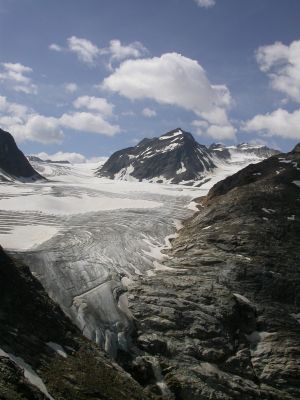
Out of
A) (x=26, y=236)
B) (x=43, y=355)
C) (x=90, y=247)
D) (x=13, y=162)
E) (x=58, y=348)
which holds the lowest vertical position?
(x=58, y=348)

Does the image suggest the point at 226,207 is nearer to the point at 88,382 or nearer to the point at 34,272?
the point at 34,272

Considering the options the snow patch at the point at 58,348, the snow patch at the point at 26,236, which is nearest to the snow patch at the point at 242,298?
the snow patch at the point at 58,348

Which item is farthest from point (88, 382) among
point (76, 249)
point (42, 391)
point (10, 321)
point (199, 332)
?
point (76, 249)

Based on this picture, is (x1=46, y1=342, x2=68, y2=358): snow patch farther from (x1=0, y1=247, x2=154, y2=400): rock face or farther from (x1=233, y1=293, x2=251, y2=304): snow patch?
(x1=233, y1=293, x2=251, y2=304): snow patch

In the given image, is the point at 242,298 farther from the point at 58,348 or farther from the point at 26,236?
the point at 26,236

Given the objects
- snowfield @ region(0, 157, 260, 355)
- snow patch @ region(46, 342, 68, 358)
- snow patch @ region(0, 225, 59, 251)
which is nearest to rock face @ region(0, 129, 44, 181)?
snowfield @ region(0, 157, 260, 355)

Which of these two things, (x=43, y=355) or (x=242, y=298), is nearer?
(x=43, y=355)

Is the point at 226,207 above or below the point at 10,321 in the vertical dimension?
above

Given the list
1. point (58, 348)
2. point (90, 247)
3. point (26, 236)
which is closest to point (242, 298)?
point (90, 247)
